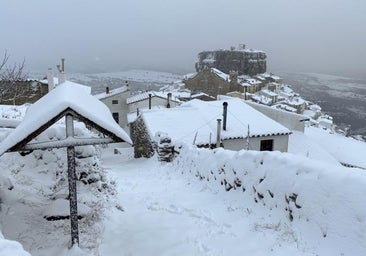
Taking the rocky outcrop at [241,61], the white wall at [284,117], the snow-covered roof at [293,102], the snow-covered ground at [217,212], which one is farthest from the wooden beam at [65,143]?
the rocky outcrop at [241,61]

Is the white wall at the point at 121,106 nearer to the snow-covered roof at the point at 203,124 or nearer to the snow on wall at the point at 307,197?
the snow-covered roof at the point at 203,124

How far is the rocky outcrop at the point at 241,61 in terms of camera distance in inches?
5108

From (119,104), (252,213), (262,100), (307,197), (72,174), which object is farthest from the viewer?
(262,100)

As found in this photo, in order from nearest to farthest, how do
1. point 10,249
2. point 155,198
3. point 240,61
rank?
point 10,249 < point 155,198 < point 240,61

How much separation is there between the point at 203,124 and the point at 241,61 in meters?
114

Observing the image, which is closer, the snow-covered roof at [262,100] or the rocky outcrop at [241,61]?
the snow-covered roof at [262,100]

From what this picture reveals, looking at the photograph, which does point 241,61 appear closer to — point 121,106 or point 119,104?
point 121,106

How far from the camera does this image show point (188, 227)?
6.82 metres

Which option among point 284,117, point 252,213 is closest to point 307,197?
point 252,213

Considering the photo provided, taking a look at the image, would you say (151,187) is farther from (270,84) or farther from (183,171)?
(270,84)

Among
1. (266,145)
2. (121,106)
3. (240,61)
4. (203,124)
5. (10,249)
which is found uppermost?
(240,61)

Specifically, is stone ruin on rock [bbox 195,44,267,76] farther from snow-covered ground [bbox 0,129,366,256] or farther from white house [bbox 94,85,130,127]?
snow-covered ground [bbox 0,129,366,256]

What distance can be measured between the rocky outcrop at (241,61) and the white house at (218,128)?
345 ft

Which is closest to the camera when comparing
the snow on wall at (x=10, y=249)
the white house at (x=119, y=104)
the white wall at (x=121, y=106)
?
the snow on wall at (x=10, y=249)
